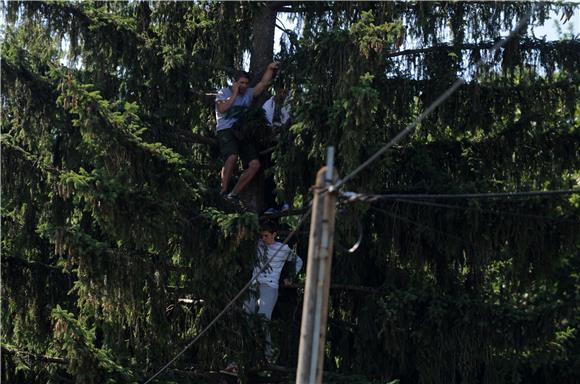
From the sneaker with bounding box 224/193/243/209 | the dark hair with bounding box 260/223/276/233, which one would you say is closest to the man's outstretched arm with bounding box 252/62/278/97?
the sneaker with bounding box 224/193/243/209

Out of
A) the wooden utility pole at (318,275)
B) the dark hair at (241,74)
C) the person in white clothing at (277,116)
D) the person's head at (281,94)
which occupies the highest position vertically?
the dark hair at (241,74)

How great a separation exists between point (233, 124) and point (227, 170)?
20.5 inches

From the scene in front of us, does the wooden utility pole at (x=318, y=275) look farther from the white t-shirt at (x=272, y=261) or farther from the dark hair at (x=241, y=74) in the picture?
the dark hair at (x=241, y=74)

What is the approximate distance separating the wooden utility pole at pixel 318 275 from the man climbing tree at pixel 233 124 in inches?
167

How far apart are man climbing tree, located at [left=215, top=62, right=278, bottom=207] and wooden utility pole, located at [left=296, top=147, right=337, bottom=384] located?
13.9 ft

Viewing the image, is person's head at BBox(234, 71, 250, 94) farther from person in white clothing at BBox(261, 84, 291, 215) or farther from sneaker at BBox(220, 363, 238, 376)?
sneaker at BBox(220, 363, 238, 376)

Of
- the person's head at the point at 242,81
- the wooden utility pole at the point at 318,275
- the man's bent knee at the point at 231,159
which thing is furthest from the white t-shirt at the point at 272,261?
the wooden utility pole at the point at 318,275

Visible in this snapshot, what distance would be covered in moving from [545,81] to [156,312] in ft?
16.8

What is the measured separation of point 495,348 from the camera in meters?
13.0

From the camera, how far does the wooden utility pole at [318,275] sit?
8320 millimetres

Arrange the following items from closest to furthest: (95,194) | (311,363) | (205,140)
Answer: (311,363)
(95,194)
(205,140)

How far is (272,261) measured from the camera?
12.5 m

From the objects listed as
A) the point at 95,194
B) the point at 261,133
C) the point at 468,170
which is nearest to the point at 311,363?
the point at 95,194

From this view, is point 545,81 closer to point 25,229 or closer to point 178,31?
point 178,31
